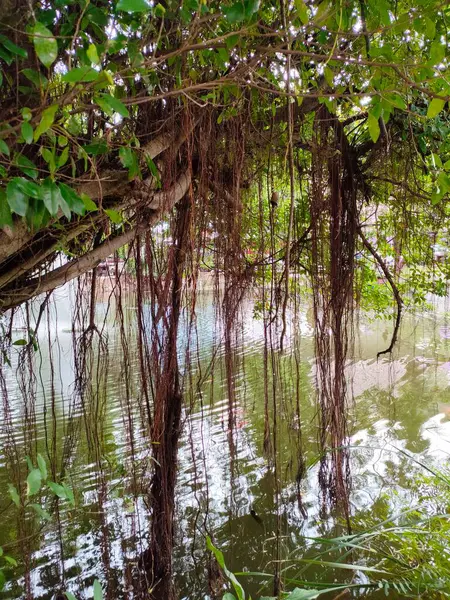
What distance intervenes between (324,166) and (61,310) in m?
4.34

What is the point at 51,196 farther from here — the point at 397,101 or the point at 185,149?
the point at 185,149

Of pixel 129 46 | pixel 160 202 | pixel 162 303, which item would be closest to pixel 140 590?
pixel 162 303

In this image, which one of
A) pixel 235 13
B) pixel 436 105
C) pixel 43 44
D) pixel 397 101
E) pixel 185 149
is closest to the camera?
pixel 43 44

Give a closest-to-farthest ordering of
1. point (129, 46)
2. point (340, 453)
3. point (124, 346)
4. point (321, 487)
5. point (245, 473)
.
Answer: point (129, 46) → point (124, 346) → point (340, 453) → point (321, 487) → point (245, 473)

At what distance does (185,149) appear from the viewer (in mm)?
1614

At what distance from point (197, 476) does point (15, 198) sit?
237cm

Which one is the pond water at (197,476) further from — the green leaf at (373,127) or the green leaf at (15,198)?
the green leaf at (15,198)

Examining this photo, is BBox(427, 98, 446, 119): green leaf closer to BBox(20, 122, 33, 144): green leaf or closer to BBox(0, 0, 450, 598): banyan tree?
BBox(0, 0, 450, 598): banyan tree

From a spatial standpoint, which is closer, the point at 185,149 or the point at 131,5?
the point at 131,5

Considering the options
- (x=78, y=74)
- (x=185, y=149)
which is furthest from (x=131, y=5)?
(x=185, y=149)

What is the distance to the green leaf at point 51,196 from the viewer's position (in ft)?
2.48

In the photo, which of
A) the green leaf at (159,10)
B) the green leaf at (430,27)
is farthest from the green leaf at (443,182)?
the green leaf at (159,10)

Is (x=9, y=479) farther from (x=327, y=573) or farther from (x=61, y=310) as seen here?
(x=61, y=310)

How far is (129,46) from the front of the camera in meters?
0.96
